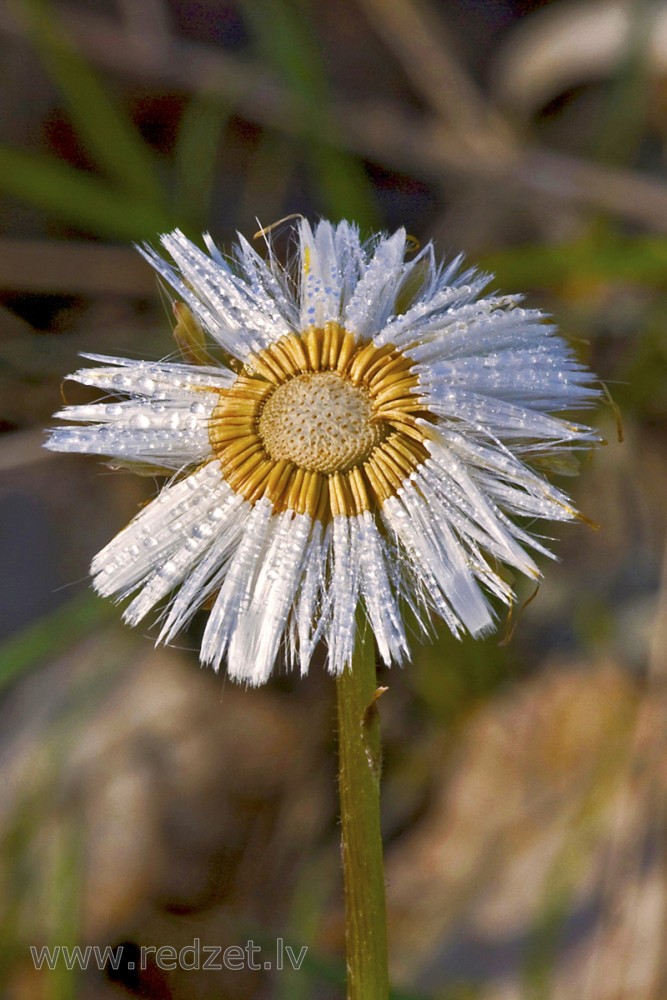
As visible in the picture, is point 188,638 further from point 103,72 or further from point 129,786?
point 103,72

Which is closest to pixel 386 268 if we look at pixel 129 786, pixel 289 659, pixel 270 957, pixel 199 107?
pixel 289 659

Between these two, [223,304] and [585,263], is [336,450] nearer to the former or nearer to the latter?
[223,304]

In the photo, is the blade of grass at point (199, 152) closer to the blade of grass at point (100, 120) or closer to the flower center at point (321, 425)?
the blade of grass at point (100, 120)

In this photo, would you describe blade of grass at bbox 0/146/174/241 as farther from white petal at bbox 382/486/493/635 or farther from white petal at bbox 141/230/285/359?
white petal at bbox 382/486/493/635

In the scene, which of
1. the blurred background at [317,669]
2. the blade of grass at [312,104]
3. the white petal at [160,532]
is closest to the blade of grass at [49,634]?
the blurred background at [317,669]

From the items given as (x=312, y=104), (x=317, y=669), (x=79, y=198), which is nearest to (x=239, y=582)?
(x=317, y=669)
